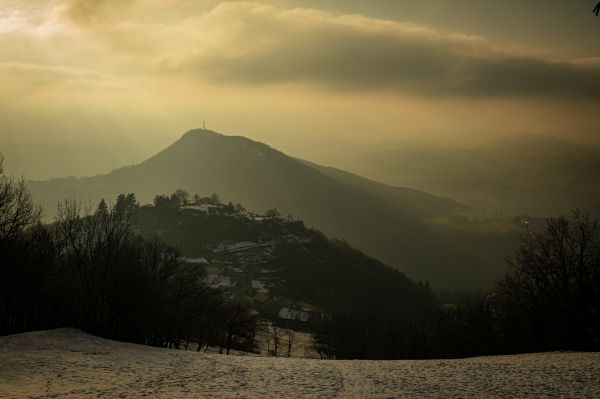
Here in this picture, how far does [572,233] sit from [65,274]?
59400mm

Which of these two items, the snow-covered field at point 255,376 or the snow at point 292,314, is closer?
the snow-covered field at point 255,376

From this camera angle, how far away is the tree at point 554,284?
166ft

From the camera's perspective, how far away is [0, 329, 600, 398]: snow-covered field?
925 inches

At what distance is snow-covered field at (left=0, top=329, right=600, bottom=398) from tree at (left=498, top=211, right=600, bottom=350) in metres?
19.4

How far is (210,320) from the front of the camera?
73.4 m

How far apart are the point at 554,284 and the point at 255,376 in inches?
1746

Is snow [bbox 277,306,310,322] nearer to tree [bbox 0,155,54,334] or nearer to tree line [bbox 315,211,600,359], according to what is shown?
tree line [bbox 315,211,600,359]

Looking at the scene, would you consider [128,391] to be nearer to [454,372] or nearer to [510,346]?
[454,372]

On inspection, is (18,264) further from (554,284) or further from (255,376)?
(554,284)

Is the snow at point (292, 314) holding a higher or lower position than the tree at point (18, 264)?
lower

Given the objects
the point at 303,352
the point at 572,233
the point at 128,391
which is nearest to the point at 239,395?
the point at 128,391

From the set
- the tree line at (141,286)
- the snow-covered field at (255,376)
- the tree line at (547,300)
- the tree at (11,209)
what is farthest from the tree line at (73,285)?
the tree line at (547,300)

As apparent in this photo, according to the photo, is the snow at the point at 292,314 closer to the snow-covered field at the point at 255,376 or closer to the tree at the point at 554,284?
the tree at the point at 554,284

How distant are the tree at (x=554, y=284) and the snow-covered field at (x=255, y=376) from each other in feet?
63.7
